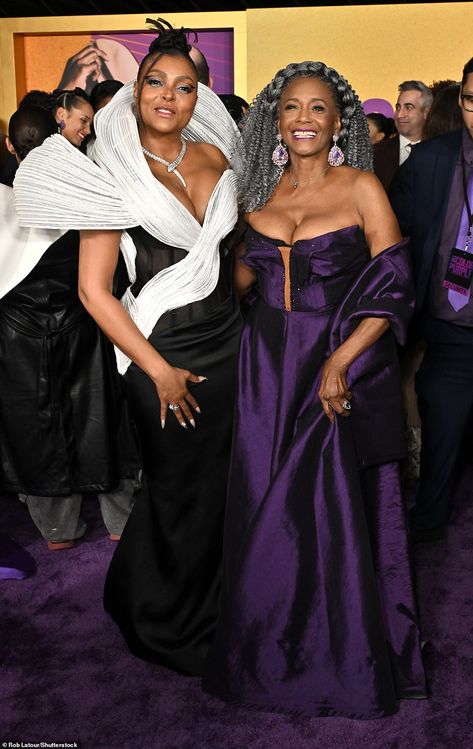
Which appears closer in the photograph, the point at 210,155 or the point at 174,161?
the point at 174,161

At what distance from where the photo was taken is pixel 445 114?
3252mm

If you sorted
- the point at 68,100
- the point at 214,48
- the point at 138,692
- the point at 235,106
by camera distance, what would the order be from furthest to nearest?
1. the point at 214,48
2. the point at 68,100
3. the point at 235,106
4. the point at 138,692

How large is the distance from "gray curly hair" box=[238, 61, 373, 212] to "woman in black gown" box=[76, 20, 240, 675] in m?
0.07

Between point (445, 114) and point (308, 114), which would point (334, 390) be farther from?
point (445, 114)

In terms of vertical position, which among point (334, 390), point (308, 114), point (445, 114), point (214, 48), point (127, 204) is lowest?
point (334, 390)

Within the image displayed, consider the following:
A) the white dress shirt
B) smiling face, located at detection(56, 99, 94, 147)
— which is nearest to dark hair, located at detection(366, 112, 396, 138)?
the white dress shirt

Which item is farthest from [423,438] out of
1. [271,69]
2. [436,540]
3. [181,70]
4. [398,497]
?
[271,69]

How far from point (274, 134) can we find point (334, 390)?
0.72 m

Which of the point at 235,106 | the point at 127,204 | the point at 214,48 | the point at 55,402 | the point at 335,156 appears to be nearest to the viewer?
the point at 127,204

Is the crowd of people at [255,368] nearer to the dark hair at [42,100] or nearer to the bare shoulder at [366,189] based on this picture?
the bare shoulder at [366,189]

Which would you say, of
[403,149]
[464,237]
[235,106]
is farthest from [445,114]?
[403,149]

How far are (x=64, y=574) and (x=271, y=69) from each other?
649 centimetres

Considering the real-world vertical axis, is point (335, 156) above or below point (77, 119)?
below

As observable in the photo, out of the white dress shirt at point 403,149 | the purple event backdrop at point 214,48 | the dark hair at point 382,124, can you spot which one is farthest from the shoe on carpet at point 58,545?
the purple event backdrop at point 214,48
